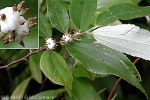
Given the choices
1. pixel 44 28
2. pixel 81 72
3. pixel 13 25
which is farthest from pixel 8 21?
pixel 81 72

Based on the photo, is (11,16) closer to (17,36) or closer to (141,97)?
(17,36)

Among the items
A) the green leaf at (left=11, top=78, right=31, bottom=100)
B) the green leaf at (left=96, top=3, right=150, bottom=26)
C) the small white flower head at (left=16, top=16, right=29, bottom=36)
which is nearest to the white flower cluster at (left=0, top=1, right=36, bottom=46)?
the small white flower head at (left=16, top=16, right=29, bottom=36)

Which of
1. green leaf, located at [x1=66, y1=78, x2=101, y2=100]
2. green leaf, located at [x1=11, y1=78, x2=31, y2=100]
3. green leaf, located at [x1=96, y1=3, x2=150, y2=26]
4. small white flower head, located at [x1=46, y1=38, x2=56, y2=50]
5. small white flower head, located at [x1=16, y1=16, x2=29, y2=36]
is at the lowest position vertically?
green leaf, located at [x1=11, y1=78, x2=31, y2=100]

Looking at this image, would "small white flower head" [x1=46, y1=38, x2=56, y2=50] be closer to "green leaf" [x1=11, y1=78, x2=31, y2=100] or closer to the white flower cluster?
the white flower cluster

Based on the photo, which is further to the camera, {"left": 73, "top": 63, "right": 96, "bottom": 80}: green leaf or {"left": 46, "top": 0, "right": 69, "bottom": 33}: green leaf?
{"left": 73, "top": 63, "right": 96, "bottom": 80}: green leaf

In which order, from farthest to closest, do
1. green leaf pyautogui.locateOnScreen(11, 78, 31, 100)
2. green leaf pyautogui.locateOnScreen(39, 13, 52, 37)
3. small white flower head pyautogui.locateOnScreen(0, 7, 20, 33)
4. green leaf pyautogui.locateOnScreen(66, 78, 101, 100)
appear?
green leaf pyautogui.locateOnScreen(11, 78, 31, 100) → green leaf pyautogui.locateOnScreen(66, 78, 101, 100) → green leaf pyautogui.locateOnScreen(39, 13, 52, 37) → small white flower head pyautogui.locateOnScreen(0, 7, 20, 33)

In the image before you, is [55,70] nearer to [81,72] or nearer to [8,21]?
[8,21]
